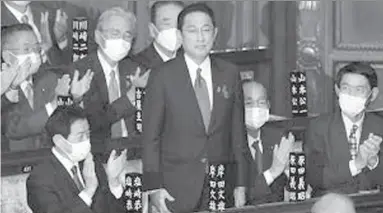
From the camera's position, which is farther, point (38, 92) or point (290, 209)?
point (290, 209)

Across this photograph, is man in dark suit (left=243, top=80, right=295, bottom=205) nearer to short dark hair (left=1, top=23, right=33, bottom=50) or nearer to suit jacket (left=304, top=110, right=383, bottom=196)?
suit jacket (left=304, top=110, right=383, bottom=196)

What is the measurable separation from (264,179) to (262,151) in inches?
4.5

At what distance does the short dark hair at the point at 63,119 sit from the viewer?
15.5 ft

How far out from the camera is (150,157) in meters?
4.92

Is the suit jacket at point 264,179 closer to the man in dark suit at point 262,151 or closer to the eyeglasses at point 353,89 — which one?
the man in dark suit at point 262,151

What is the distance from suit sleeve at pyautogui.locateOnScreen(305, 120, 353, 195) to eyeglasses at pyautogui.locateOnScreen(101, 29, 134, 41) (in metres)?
0.88

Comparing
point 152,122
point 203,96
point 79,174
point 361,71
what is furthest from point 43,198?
point 361,71

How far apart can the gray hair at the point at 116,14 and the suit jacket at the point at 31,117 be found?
0.28m

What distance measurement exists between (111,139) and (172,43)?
17.9 inches

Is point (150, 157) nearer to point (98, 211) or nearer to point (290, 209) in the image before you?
point (98, 211)

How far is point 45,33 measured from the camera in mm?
4773

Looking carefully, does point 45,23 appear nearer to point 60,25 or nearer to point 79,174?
point 60,25

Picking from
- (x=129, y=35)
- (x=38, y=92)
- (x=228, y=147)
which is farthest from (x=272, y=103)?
(x=38, y=92)

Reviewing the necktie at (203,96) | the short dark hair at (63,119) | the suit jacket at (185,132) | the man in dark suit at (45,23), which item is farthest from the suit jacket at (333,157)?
the man in dark suit at (45,23)
